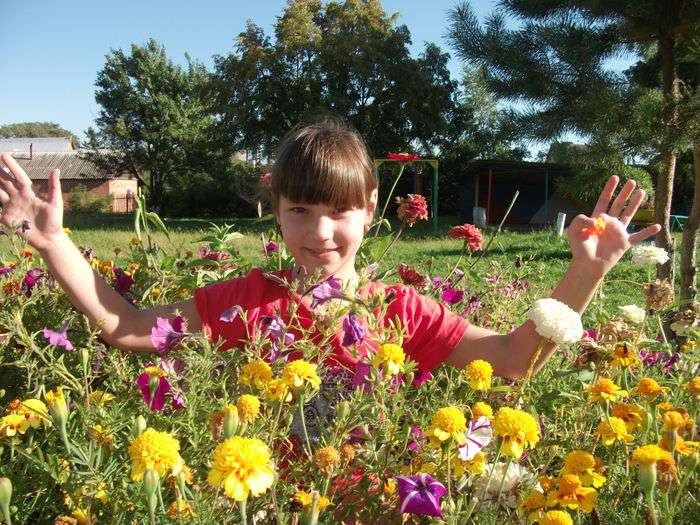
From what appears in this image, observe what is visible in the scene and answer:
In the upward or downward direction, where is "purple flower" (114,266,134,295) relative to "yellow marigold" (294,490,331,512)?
upward

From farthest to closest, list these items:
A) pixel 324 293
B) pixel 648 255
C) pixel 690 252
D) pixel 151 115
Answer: pixel 151 115 → pixel 690 252 → pixel 648 255 → pixel 324 293

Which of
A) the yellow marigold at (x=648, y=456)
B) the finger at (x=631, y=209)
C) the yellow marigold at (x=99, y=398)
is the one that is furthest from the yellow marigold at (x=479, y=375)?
the finger at (x=631, y=209)

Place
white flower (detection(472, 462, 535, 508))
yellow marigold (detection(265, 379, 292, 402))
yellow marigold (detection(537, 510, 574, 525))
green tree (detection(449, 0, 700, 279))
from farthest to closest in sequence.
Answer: green tree (detection(449, 0, 700, 279)) → white flower (detection(472, 462, 535, 508)) → yellow marigold (detection(265, 379, 292, 402)) → yellow marigold (detection(537, 510, 574, 525))

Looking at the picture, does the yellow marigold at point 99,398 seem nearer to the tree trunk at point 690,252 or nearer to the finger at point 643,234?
the finger at point 643,234

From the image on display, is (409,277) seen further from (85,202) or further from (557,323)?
(85,202)

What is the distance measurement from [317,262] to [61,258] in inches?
23.9

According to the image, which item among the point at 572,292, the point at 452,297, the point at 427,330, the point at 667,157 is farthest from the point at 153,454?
the point at 667,157

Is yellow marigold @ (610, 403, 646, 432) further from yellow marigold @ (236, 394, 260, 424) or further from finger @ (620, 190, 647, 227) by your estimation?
finger @ (620, 190, 647, 227)

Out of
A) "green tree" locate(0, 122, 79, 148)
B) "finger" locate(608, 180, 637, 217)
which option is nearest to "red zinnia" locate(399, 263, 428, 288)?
"finger" locate(608, 180, 637, 217)

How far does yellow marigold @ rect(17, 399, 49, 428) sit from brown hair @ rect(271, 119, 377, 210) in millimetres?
806

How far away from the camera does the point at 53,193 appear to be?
57.9 inches

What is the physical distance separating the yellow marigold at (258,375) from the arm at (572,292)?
2.50 feet

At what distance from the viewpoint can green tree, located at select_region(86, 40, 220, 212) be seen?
28.8 m

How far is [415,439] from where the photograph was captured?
3.42 feet
